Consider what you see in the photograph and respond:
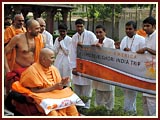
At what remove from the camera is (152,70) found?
15.0 feet

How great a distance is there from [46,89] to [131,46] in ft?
5.19

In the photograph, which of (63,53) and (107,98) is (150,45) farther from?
(63,53)

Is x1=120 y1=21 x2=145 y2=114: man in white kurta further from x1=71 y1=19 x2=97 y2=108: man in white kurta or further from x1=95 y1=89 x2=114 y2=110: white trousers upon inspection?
x1=71 y1=19 x2=97 y2=108: man in white kurta

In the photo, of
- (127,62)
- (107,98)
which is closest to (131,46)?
(127,62)

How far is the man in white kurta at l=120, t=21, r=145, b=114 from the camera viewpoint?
495 cm

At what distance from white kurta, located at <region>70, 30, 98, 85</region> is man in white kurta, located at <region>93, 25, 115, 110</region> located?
176 millimetres

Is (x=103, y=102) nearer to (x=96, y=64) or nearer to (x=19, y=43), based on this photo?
(x=96, y=64)

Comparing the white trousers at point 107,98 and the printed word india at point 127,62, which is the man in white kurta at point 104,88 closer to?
the white trousers at point 107,98

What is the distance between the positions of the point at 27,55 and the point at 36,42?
9.3 inches

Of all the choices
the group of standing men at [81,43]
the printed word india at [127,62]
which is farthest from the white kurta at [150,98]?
the printed word india at [127,62]

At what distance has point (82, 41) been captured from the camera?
5656 millimetres

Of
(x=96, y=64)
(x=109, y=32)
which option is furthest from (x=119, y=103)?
(x=109, y=32)

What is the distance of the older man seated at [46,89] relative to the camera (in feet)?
13.0

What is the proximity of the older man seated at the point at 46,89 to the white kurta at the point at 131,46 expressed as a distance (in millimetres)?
1220
